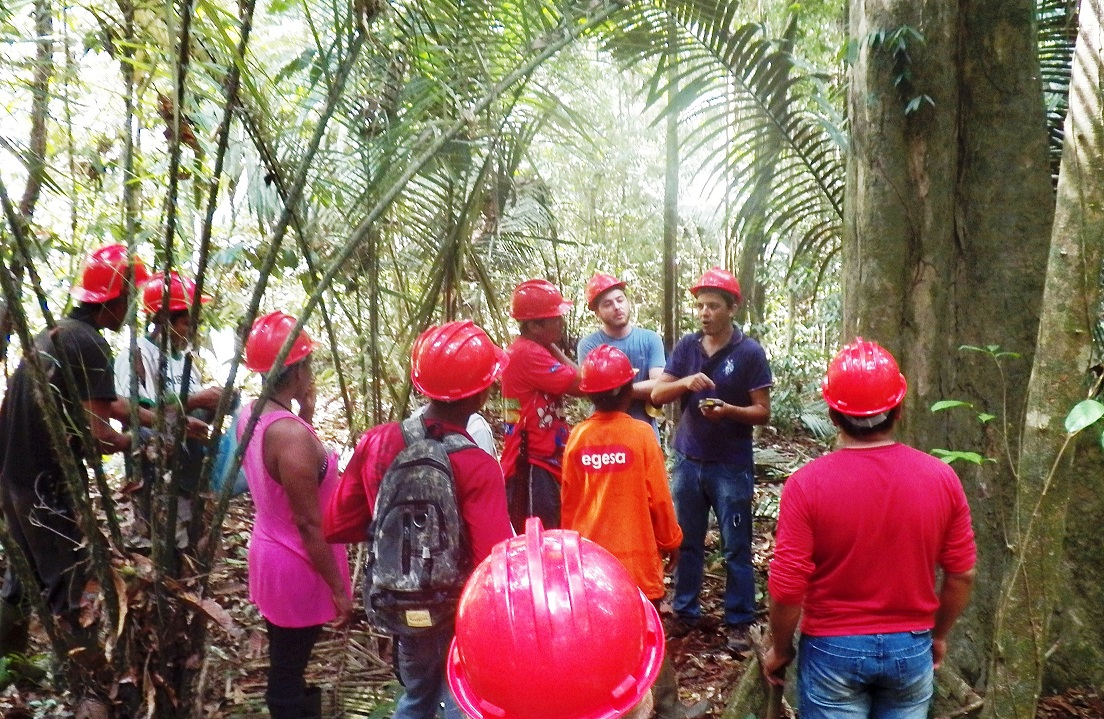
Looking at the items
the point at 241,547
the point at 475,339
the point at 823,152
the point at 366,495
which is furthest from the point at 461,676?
the point at 241,547

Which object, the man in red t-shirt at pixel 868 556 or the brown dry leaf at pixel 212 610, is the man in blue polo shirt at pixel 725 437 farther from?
the brown dry leaf at pixel 212 610

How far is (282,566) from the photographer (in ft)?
8.90

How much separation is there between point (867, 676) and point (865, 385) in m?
0.82

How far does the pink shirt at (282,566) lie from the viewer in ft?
8.87

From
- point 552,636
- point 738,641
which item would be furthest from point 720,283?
point 552,636

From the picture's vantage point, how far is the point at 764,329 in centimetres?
1059

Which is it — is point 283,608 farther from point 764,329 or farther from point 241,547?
point 764,329

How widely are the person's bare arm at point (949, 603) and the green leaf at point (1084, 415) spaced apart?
2.72ft

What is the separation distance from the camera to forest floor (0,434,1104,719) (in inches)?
129

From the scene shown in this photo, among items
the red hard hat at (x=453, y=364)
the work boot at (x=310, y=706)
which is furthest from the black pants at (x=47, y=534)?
the red hard hat at (x=453, y=364)

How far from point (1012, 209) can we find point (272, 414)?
2818 millimetres

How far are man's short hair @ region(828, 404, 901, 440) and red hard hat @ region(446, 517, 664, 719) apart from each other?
120cm

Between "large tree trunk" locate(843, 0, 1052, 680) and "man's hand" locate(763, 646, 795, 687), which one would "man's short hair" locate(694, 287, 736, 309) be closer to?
A: "large tree trunk" locate(843, 0, 1052, 680)

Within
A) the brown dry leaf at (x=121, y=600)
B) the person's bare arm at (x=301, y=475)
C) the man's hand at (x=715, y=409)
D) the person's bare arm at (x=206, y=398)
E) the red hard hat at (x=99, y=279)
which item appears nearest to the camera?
the brown dry leaf at (x=121, y=600)
